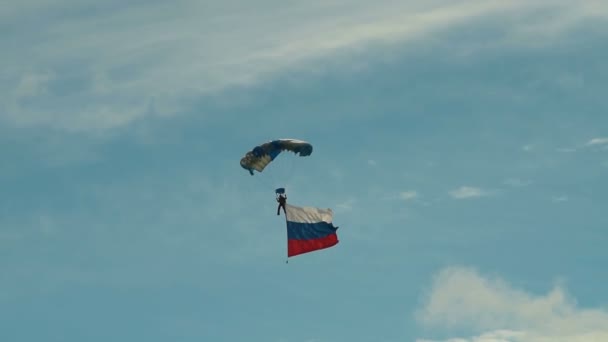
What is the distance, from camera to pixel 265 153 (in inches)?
3499

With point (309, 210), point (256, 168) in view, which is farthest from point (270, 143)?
point (309, 210)

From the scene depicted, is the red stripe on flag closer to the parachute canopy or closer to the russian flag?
the russian flag

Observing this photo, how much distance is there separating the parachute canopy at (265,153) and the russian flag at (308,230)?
17.6ft

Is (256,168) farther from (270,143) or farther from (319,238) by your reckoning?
(319,238)

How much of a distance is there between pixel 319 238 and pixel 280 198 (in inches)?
224

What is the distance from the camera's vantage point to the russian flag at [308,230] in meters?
92.4

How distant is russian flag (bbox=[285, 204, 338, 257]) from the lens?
9244 cm

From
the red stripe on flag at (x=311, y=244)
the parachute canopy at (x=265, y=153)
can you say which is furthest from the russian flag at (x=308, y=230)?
the parachute canopy at (x=265, y=153)

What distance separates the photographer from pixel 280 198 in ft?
293

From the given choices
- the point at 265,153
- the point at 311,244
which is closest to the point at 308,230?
the point at 311,244

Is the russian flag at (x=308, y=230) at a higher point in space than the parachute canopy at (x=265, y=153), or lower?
lower

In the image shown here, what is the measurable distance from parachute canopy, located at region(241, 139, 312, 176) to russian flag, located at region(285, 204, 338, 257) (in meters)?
5.36

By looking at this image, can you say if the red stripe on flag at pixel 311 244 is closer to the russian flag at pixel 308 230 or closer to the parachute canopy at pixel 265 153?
the russian flag at pixel 308 230

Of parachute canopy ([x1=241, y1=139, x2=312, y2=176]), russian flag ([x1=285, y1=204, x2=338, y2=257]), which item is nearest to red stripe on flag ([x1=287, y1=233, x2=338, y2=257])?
russian flag ([x1=285, y1=204, x2=338, y2=257])
